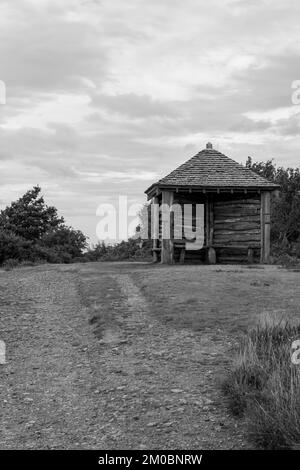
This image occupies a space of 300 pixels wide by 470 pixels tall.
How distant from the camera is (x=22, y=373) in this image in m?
8.63

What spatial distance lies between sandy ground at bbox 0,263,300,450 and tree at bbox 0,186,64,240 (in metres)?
18.3

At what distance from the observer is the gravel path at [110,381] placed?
6.21 metres

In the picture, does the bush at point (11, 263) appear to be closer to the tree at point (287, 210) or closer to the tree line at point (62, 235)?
the tree line at point (62, 235)

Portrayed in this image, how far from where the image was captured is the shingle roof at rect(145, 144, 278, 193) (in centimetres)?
→ 2267

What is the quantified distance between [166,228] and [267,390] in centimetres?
1655

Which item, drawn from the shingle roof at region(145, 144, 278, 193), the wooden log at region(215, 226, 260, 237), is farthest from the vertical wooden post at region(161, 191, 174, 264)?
the wooden log at region(215, 226, 260, 237)

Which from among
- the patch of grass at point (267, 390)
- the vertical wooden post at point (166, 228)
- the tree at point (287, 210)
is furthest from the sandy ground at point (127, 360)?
the tree at point (287, 210)

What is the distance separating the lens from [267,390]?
6293mm

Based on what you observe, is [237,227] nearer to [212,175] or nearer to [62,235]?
[212,175]

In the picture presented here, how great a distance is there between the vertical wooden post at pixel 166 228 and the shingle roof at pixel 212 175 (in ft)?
1.98

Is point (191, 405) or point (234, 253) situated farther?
point (234, 253)
